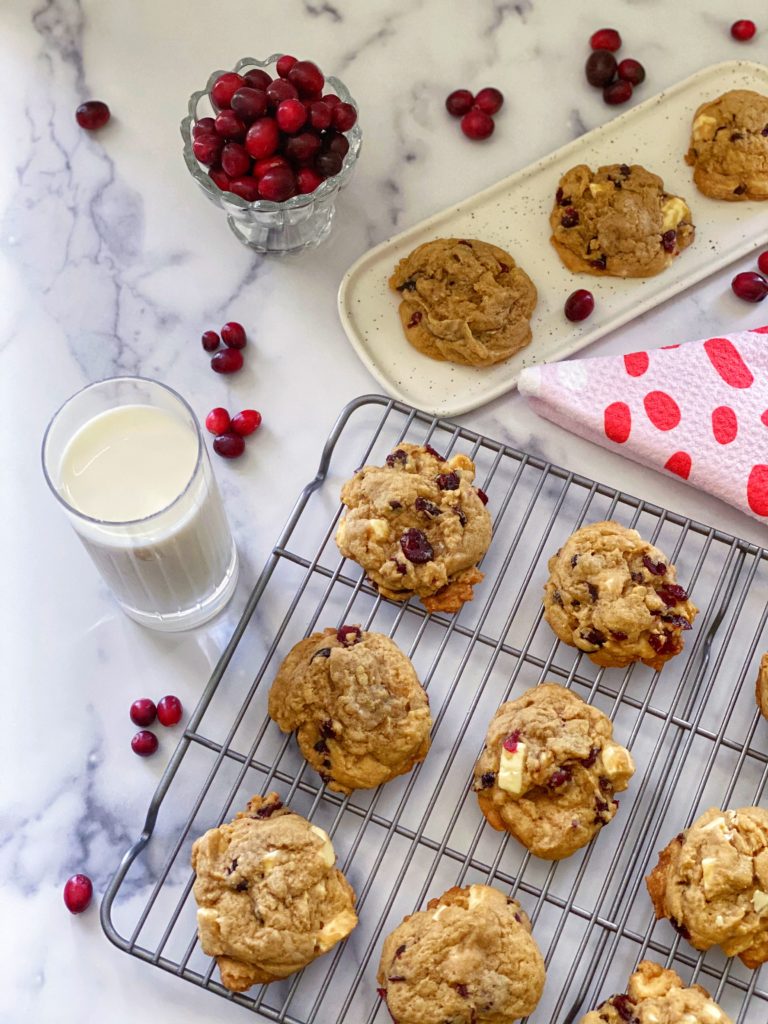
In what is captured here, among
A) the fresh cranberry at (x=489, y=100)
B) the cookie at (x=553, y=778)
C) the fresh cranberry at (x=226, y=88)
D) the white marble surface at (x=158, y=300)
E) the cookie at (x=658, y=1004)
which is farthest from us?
the fresh cranberry at (x=489, y=100)

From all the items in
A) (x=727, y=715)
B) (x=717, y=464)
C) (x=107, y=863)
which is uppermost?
(x=107, y=863)

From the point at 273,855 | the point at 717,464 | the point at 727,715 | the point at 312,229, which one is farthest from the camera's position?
the point at 312,229

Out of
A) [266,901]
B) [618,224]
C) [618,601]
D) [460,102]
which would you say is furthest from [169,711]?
[460,102]

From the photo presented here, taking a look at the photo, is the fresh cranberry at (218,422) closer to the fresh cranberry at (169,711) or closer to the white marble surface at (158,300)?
the white marble surface at (158,300)

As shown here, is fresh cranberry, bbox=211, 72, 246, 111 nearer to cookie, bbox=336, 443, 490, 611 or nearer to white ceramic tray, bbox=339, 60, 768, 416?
white ceramic tray, bbox=339, 60, 768, 416

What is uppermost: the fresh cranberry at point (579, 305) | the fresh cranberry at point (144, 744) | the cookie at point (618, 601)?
the fresh cranberry at point (579, 305)

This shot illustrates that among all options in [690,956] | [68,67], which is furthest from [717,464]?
[68,67]

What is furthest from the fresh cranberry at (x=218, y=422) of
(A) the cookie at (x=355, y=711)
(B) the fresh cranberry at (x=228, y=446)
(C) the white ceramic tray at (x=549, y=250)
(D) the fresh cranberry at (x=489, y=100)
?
(D) the fresh cranberry at (x=489, y=100)

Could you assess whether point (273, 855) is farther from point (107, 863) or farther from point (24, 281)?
point (24, 281)
